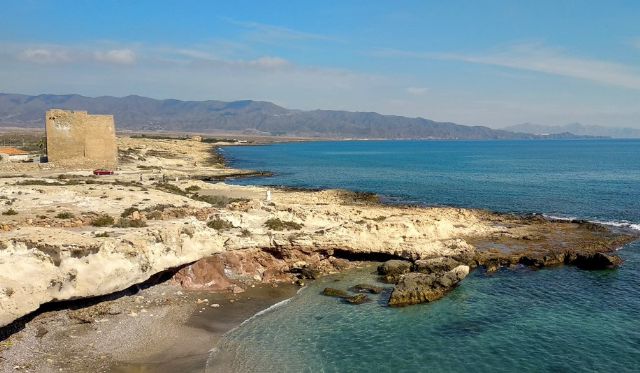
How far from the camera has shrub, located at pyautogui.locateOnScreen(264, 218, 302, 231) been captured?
2666cm

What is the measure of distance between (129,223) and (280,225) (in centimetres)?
789

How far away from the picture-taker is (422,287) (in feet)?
72.4

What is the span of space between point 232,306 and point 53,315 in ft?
22.2

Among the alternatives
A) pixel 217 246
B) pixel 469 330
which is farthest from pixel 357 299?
pixel 217 246

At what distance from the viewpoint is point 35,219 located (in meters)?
23.4

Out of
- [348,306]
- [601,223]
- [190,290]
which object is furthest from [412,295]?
[601,223]

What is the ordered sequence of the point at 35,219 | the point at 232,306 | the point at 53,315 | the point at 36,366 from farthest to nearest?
1. the point at 35,219
2. the point at 232,306
3. the point at 53,315
4. the point at 36,366

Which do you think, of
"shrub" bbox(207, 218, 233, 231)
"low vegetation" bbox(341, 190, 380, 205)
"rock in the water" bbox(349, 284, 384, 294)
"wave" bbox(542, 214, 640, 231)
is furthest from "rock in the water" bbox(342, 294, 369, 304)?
"wave" bbox(542, 214, 640, 231)

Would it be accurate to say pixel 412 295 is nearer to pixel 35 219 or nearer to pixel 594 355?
pixel 594 355

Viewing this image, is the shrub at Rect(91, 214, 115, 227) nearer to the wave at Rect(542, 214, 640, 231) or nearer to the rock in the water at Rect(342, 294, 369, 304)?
the rock in the water at Rect(342, 294, 369, 304)

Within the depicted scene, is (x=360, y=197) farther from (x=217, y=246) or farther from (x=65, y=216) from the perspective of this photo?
(x=65, y=216)

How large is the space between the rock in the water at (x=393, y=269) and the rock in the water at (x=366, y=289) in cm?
140

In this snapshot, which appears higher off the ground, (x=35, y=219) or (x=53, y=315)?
(x=35, y=219)

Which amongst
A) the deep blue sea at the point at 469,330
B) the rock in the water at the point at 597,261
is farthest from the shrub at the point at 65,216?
the rock in the water at the point at 597,261
